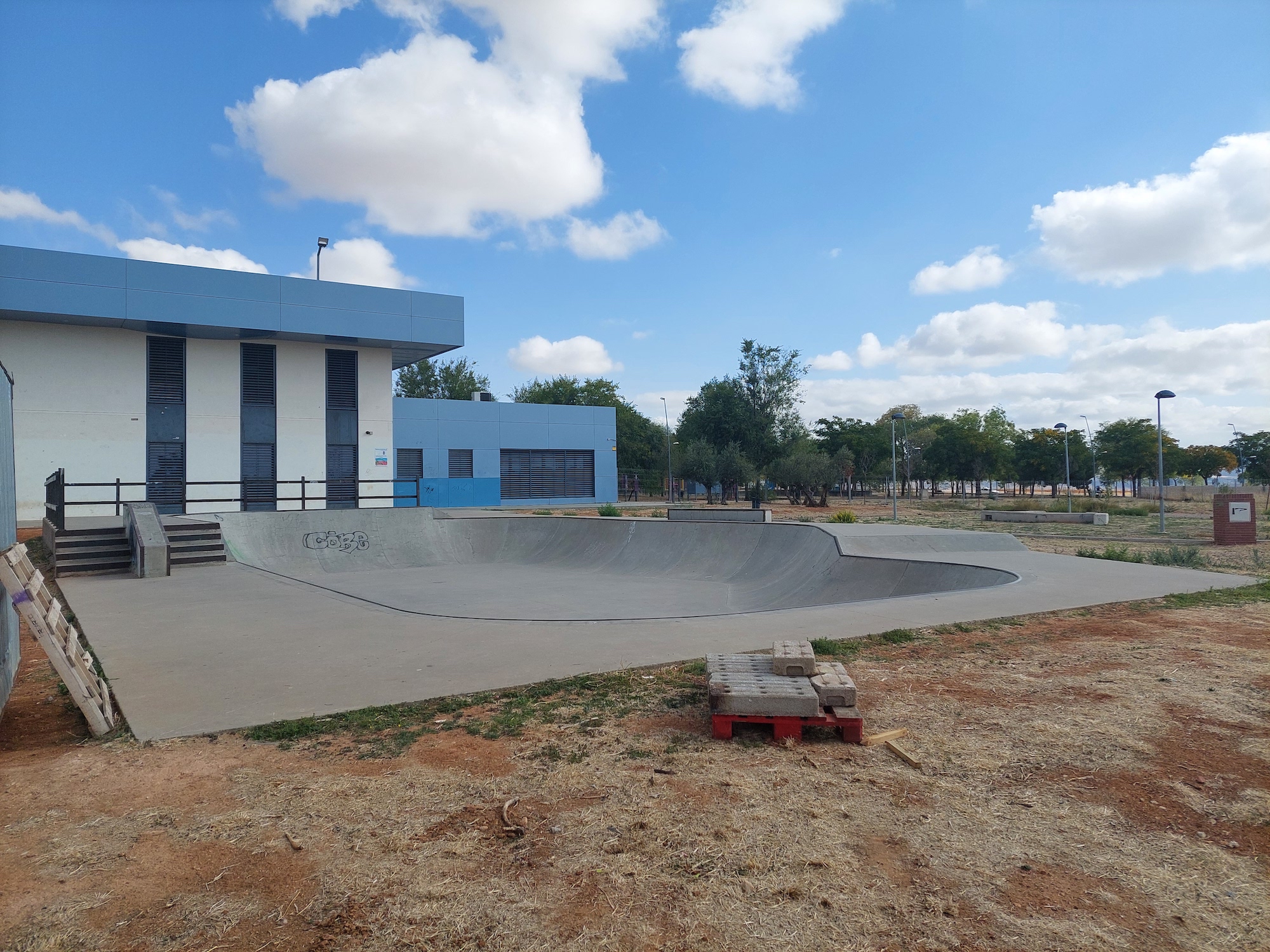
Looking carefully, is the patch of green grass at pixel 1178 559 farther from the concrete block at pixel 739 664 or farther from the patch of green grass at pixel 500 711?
the patch of green grass at pixel 500 711

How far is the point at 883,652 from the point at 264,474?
2311 centimetres

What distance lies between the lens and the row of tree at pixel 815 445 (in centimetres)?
4738

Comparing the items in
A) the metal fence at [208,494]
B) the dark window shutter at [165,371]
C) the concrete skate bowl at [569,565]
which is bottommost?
the concrete skate bowl at [569,565]

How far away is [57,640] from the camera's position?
446 cm

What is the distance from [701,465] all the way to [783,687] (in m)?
39.1

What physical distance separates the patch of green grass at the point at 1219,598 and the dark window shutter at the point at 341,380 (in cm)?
2389

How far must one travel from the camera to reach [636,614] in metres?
9.37

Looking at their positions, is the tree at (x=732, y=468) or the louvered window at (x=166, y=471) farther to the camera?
the tree at (x=732, y=468)

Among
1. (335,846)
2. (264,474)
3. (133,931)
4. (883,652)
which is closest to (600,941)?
(335,846)

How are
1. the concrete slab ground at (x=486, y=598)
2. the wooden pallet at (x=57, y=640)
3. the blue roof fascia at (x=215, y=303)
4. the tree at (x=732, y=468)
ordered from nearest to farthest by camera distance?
the wooden pallet at (x=57, y=640) < the concrete slab ground at (x=486, y=598) < the blue roof fascia at (x=215, y=303) < the tree at (x=732, y=468)

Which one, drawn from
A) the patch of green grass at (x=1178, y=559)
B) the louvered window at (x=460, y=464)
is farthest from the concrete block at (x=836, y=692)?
the louvered window at (x=460, y=464)

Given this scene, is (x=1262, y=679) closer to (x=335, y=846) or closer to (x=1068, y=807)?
(x=1068, y=807)

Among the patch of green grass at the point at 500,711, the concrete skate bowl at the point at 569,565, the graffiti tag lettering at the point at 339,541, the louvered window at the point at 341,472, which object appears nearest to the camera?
the patch of green grass at the point at 500,711

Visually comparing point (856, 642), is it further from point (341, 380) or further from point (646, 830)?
point (341, 380)
